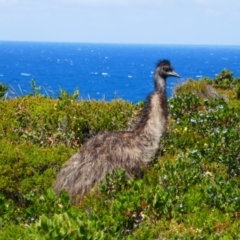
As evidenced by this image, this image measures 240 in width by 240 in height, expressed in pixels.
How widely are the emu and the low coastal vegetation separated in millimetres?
271

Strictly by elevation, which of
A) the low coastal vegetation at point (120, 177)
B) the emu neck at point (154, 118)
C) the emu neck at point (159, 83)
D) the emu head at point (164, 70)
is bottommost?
the low coastal vegetation at point (120, 177)

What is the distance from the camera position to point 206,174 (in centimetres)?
959

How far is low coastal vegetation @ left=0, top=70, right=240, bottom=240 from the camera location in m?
A: 7.47

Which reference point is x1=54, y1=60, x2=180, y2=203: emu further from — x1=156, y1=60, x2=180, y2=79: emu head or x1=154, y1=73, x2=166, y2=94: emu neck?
x1=156, y1=60, x2=180, y2=79: emu head

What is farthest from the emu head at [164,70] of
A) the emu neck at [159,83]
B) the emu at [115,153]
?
the emu at [115,153]

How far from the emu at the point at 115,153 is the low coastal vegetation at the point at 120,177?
0.89 ft

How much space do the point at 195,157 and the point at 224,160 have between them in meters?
0.46

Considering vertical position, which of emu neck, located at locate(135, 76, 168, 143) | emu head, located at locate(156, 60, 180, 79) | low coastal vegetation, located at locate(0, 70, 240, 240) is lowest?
low coastal vegetation, located at locate(0, 70, 240, 240)

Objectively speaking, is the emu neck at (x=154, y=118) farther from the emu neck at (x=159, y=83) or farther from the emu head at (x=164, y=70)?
the emu head at (x=164, y=70)

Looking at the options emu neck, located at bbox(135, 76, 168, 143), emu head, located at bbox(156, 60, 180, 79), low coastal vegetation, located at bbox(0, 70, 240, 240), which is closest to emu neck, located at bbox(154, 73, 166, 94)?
emu head, located at bbox(156, 60, 180, 79)

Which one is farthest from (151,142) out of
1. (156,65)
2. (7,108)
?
(7,108)

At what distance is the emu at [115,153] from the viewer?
10.0 metres

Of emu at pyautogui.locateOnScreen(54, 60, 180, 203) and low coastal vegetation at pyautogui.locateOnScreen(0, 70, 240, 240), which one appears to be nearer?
low coastal vegetation at pyautogui.locateOnScreen(0, 70, 240, 240)

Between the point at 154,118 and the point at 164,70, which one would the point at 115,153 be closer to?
the point at 154,118
